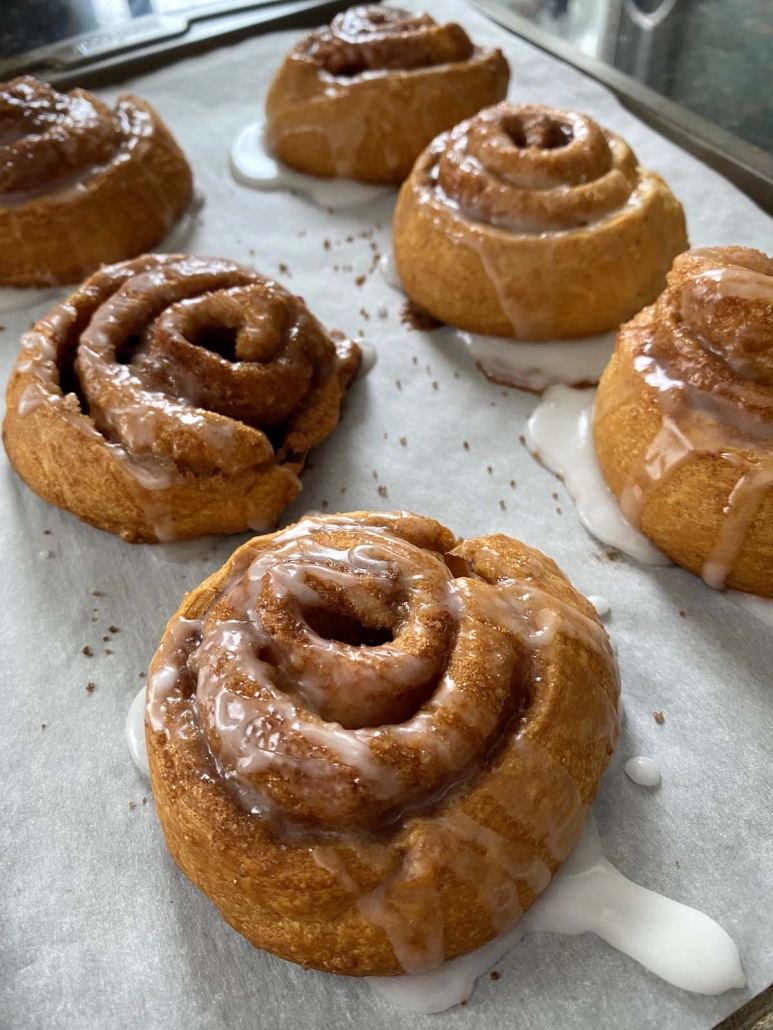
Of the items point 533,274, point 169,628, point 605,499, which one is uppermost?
point 533,274

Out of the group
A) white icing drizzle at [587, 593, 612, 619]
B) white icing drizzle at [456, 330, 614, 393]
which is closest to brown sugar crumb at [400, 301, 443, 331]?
white icing drizzle at [456, 330, 614, 393]

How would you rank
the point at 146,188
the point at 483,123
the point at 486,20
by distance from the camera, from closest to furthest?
the point at 483,123 < the point at 146,188 < the point at 486,20

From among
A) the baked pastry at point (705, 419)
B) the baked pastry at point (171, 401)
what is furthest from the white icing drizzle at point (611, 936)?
the baked pastry at point (171, 401)

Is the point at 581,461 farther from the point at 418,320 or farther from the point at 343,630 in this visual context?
the point at 343,630

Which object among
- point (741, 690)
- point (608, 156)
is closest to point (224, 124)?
point (608, 156)

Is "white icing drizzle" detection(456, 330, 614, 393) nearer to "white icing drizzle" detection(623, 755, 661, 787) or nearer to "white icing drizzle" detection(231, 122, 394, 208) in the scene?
"white icing drizzle" detection(231, 122, 394, 208)

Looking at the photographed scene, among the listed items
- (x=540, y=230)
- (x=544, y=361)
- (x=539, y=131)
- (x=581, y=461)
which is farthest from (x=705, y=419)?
(x=539, y=131)

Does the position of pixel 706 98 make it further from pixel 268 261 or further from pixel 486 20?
pixel 268 261
